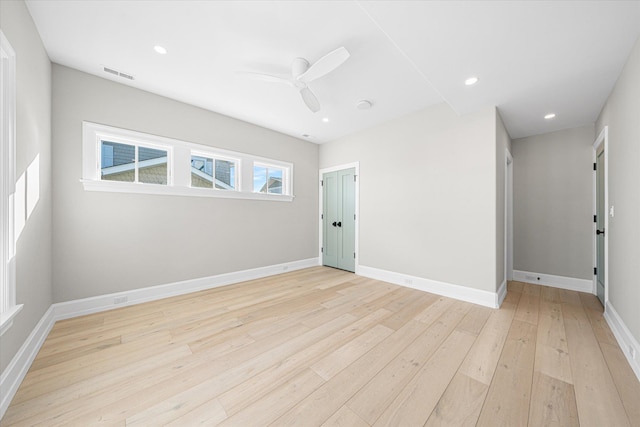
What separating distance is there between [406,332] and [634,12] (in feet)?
9.70

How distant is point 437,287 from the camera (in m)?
3.30

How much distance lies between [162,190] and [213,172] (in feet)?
2.67

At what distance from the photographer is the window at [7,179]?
144cm

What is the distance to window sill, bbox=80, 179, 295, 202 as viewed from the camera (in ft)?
8.83

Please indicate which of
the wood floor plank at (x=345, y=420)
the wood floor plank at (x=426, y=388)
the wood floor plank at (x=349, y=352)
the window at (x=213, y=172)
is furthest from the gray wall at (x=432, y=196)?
the wood floor plank at (x=345, y=420)

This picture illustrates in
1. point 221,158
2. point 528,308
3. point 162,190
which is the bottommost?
point 528,308

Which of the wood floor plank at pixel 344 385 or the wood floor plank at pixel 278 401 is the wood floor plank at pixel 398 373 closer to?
the wood floor plank at pixel 344 385

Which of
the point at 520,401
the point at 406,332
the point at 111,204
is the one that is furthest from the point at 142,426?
the point at 111,204

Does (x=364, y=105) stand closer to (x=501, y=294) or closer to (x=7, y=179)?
(x=501, y=294)

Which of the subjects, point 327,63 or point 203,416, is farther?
point 327,63

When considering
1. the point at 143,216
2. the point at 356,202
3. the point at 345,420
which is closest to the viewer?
the point at 345,420

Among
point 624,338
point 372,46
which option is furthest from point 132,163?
point 624,338

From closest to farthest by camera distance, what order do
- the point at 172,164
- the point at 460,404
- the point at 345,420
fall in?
1. the point at 345,420
2. the point at 460,404
3. the point at 172,164

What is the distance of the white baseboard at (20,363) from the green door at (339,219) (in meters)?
4.00
